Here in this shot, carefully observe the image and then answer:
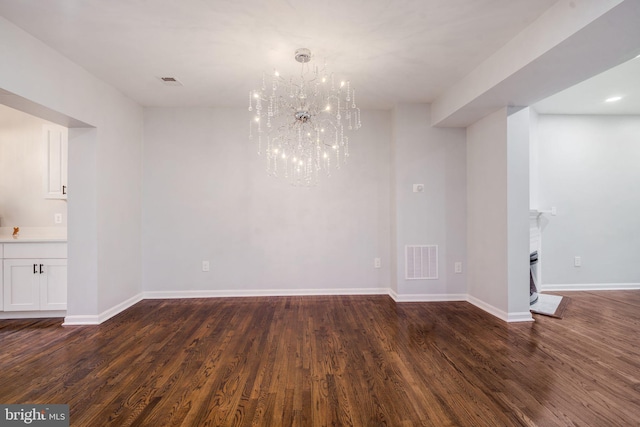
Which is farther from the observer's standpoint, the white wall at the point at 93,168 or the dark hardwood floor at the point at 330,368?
the white wall at the point at 93,168

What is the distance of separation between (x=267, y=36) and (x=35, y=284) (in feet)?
12.0

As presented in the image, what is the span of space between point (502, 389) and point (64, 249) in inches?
172

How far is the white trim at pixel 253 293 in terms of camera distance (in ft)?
14.0

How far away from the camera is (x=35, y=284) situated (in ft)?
11.1

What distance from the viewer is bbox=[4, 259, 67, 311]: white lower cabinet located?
334cm

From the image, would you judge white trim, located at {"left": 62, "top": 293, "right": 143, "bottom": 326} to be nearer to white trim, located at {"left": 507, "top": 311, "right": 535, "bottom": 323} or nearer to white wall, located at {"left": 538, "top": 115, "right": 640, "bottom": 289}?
white trim, located at {"left": 507, "top": 311, "right": 535, "bottom": 323}

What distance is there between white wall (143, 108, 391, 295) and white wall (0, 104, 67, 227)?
4.03ft

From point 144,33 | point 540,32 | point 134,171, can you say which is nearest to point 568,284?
point 540,32

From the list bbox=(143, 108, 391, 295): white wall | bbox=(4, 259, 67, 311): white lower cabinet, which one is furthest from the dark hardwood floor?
bbox=(143, 108, 391, 295): white wall

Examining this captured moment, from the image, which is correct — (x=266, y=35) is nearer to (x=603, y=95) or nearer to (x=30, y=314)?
(x=30, y=314)

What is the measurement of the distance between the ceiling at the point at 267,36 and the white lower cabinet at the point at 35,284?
2.20 metres

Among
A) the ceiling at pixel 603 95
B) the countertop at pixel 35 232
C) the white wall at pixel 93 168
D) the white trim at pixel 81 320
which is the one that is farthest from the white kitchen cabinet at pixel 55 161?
the ceiling at pixel 603 95

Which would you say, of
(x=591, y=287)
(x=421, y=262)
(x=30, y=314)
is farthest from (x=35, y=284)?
(x=591, y=287)

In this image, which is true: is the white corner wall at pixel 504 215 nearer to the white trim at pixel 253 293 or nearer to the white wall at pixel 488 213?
the white wall at pixel 488 213
